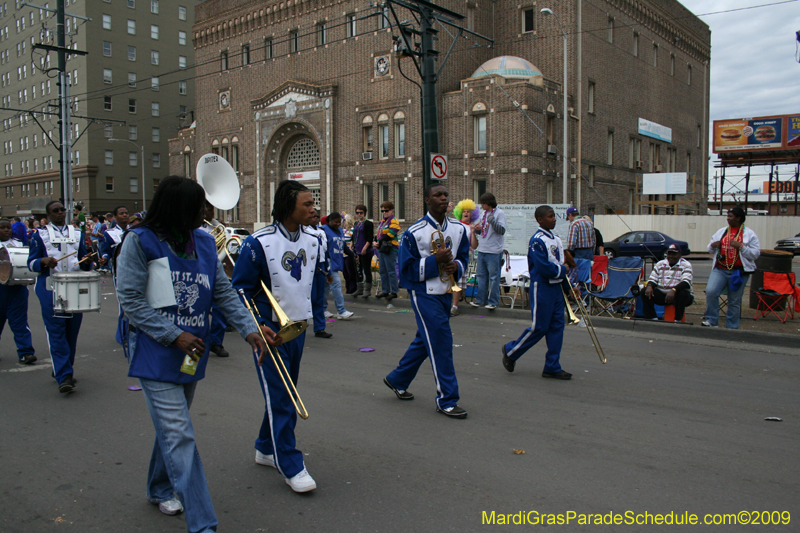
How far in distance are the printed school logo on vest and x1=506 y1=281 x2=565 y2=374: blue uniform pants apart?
128 inches

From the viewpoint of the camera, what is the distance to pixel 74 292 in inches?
233

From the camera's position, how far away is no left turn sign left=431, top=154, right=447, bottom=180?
508 inches

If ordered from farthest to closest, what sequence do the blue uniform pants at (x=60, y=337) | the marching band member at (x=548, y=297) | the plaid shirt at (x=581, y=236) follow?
1. the plaid shirt at (x=581, y=236)
2. the marching band member at (x=548, y=297)
3. the blue uniform pants at (x=60, y=337)

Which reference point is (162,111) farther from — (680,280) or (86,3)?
(680,280)

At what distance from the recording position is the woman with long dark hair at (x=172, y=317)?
118 inches

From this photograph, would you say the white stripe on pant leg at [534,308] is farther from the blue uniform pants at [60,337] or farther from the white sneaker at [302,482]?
the blue uniform pants at [60,337]

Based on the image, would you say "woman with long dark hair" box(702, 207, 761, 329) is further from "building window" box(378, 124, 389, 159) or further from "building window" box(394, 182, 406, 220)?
"building window" box(378, 124, 389, 159)

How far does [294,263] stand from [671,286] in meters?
7.42

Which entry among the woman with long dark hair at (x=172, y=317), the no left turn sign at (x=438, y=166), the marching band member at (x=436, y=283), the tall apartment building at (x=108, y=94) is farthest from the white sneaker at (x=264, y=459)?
the tall apartment building at (x=108, y=94)

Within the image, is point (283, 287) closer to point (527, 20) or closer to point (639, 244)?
point (639, 244)

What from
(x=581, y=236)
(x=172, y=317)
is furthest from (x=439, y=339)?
(x=581, y=236)

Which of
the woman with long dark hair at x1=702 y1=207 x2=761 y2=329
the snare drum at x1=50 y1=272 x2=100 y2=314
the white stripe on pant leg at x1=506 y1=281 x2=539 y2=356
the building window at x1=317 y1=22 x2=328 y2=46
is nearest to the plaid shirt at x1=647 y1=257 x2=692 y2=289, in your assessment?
the woman with long dark hair at x1=702 y1=207 x2=761 y2=329

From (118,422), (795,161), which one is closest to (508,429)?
(118,422)

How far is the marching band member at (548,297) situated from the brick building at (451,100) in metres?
23.5
